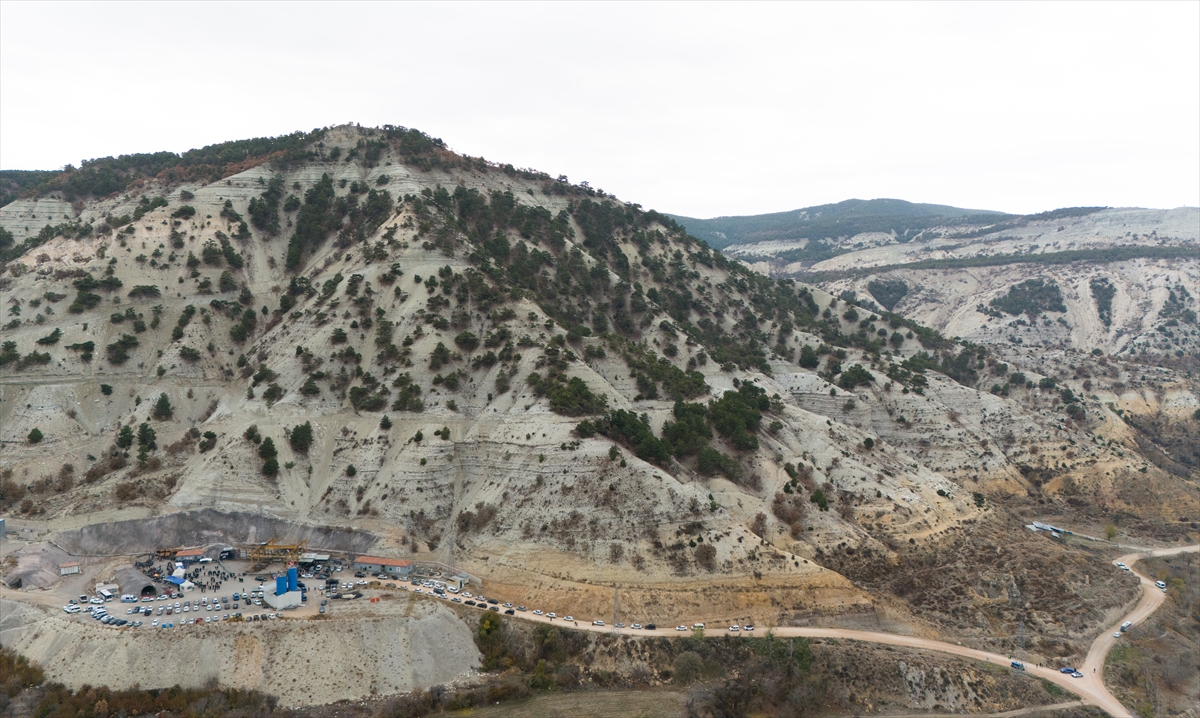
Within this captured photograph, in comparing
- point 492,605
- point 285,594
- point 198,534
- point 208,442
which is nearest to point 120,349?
point 208,442

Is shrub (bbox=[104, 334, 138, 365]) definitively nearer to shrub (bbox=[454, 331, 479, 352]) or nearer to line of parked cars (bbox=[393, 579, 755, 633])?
shrub (bbox=[454, 331, 479, 352])

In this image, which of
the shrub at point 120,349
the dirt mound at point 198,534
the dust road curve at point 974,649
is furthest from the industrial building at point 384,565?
the shrub at point 120,349

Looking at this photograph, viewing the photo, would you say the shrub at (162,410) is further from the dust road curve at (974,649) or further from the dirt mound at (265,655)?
the dust road curve at (974,649)

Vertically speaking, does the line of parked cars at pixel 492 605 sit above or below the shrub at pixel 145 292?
below

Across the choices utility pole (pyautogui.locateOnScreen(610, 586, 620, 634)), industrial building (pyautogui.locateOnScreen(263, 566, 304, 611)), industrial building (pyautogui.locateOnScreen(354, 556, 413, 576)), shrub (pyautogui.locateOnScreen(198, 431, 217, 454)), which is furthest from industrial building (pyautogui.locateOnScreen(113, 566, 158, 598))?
utility pole (pyautogui.locateOnScreen(610, 586, 620, 634))

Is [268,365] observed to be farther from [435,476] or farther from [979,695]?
[979,695]

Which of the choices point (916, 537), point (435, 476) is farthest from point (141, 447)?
point (916, 537)
